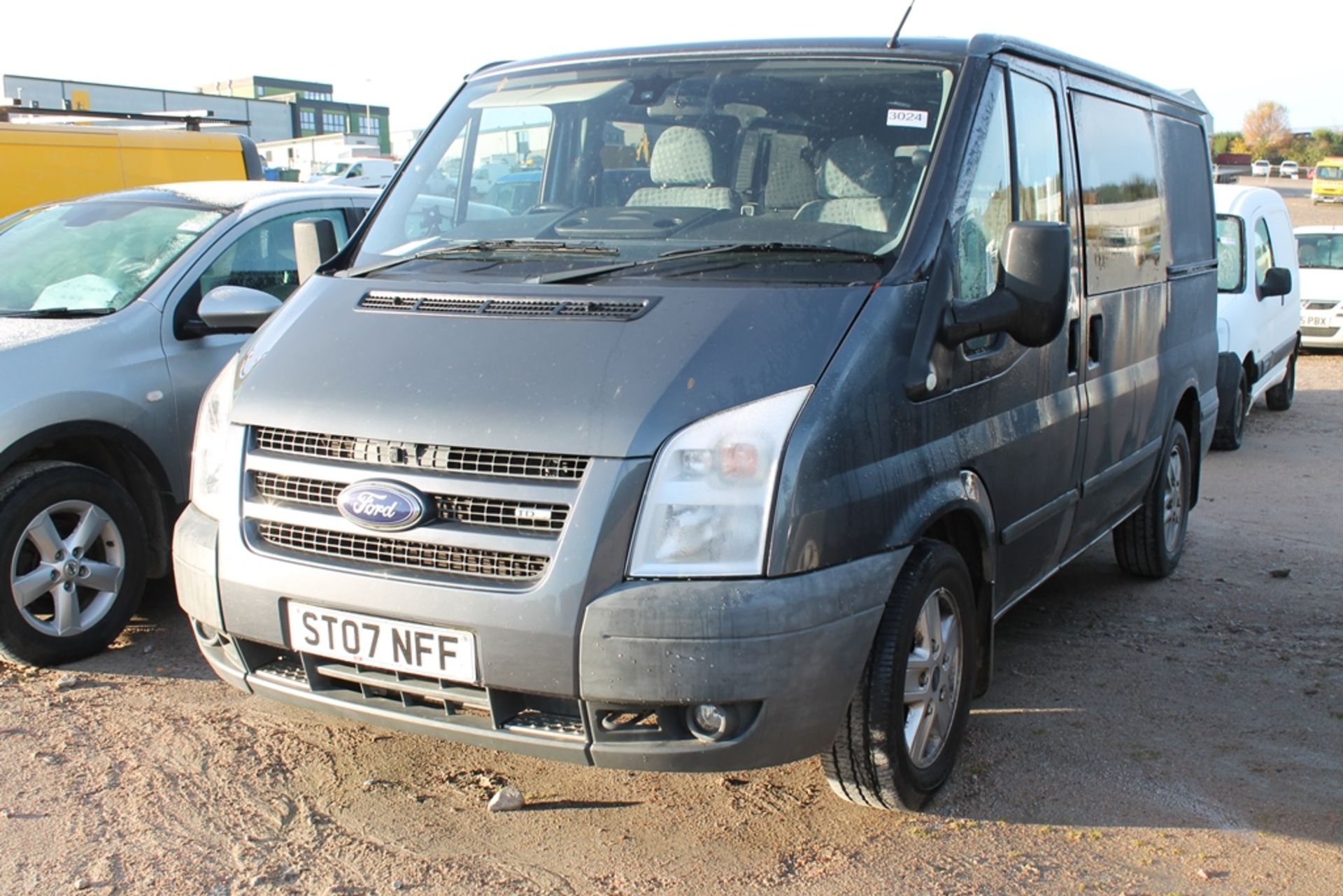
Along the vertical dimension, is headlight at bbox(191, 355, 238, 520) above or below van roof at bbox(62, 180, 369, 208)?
below

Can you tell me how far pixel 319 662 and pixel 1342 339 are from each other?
15.8m

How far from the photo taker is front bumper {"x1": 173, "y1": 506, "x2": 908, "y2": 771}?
2.94m

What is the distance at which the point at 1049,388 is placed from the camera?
4309 millimetres

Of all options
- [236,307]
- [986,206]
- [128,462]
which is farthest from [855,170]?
[128,462]

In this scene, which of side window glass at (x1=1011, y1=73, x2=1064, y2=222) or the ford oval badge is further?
side window glass at (x1=1011, y1=73, x2=1064, y2=222)

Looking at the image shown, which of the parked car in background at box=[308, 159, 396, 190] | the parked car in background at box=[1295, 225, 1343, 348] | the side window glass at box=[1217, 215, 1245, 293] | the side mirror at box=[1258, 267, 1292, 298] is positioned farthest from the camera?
the parked car in background at box=[308, 159, 396, 190]

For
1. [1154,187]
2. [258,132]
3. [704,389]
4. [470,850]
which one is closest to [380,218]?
[704,389]

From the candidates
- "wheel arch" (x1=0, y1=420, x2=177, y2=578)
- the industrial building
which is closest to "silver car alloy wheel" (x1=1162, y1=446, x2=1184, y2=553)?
"wheel arch" (x1=0, y1=420, x2=177, y2=578)

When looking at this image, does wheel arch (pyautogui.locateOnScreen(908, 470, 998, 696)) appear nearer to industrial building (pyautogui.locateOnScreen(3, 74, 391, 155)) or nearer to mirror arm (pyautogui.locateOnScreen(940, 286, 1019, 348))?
mirror arm (pyautogui.locateOnScreen(940, 286, 1019, 348))

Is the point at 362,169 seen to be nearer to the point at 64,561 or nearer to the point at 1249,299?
the point at 1249,299

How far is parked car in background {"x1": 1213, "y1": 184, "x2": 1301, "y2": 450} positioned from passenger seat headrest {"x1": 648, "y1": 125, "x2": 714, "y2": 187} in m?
6.32

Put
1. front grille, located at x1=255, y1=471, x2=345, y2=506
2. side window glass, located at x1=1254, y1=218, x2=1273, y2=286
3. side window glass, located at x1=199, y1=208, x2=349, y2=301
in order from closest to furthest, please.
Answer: front grille, located at x1=255, y1=471, x2=345, y2=506, side window glass, located at x1=199, y1=208, x2=349, y2=301, side window glass, located at x1=1254, y1=218, x2=1273, y2=286

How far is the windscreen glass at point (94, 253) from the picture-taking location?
5.30 metres

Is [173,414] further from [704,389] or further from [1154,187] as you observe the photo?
[1154,187]
